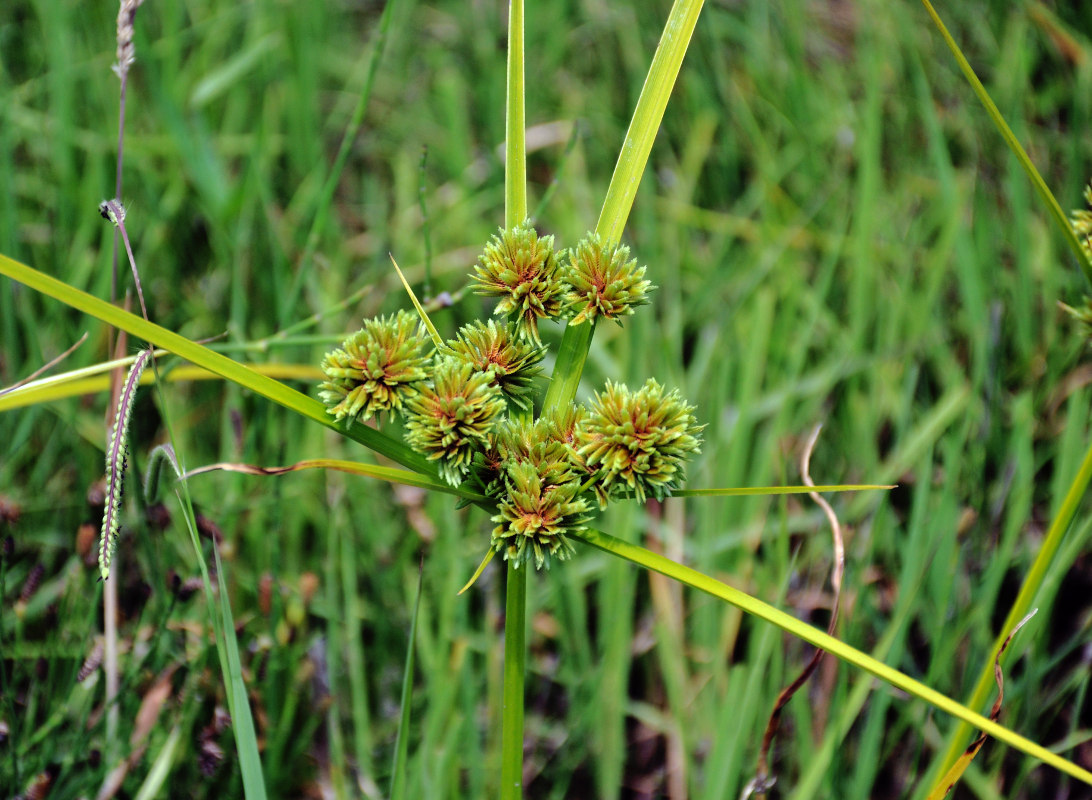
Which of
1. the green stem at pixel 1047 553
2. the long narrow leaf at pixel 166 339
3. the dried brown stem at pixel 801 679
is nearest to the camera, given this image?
the long narrow leaf at pixel 166 339

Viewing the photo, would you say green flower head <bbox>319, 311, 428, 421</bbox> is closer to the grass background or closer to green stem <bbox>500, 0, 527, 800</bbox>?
green stem <bbox>500, 0, 527, 800</bbox>

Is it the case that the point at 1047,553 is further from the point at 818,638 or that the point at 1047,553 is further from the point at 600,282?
the point at 600,282

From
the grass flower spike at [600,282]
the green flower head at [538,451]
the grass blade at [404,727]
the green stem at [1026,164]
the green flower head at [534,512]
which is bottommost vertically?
the grass blade at [404,727]

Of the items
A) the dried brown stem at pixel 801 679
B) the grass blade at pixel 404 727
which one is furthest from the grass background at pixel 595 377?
the grass blade at pixel 404 727

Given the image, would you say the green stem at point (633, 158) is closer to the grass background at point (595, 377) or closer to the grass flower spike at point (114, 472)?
the grass flower spike at point (114, 472)

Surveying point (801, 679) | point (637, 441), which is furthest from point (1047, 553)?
point (637, 441)

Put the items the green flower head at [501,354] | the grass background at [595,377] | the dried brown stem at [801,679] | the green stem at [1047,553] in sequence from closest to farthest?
1. the green flower head at [501,354]
2. the green stem at [1047,553]
3. the dried brown stem at [801,679]
4. the grass background at [595,377]
